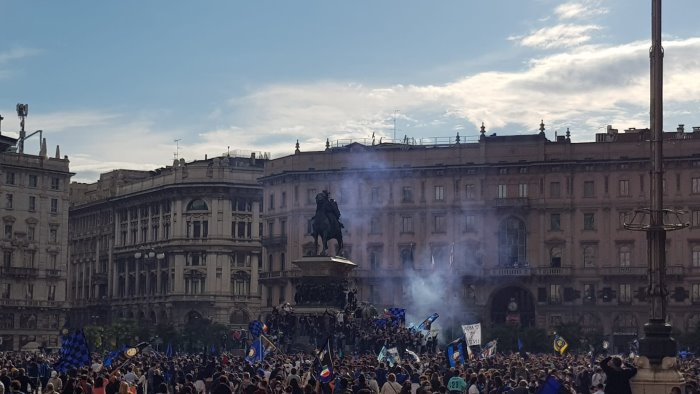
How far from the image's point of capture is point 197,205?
138000mm

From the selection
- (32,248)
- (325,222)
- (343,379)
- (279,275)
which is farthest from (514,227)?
(343,379)

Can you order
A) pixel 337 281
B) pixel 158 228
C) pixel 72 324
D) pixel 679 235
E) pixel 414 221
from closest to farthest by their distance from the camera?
pixel 337 281, pixel 679 235, pixel 414 221, pixel 158 228, pixel 72 324

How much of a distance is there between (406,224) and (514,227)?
9350 millimetres

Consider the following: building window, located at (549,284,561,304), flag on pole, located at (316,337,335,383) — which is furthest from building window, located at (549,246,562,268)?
flag on pole, located at (316,337,335,383)

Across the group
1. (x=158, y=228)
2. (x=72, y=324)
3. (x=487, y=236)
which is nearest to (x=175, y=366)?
(x=487, y=236)

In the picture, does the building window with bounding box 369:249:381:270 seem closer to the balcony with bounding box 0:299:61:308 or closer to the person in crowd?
the balcony with bounding box 0:299:61:308

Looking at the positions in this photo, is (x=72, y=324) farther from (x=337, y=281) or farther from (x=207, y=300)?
(x=337, y=281)

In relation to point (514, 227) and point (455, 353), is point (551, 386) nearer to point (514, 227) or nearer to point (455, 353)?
point (455, 353)

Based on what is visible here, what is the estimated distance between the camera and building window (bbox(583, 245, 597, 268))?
357 ft

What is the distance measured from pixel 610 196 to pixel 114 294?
61.1m

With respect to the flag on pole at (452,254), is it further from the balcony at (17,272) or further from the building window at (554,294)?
the balcony at (17,272)

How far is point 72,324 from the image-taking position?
516ft

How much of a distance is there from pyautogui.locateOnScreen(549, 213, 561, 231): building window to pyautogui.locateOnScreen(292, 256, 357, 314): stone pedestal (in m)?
55.8

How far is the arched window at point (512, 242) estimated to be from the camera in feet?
362
